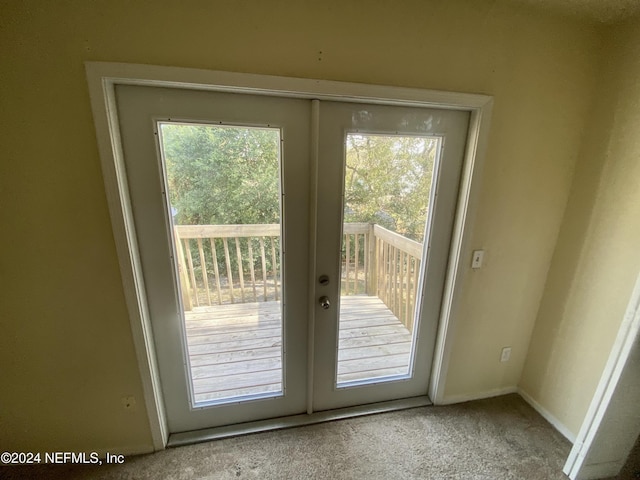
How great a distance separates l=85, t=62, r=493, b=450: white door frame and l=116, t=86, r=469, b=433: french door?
4 cm

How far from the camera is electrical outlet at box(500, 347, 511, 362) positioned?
1761 millimetres

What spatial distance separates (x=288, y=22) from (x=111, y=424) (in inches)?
83.1

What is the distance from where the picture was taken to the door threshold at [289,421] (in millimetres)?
1514

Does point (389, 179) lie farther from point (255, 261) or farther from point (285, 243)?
point (255, 261)

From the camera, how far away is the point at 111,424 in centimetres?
138

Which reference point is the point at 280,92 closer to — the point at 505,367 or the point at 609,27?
the point at 609,27

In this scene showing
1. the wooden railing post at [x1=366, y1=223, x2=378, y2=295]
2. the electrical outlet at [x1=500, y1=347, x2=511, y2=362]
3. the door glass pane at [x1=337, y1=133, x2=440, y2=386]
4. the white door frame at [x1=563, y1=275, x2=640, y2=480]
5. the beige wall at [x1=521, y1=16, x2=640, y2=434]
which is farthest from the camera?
the electrical outlet at [x1=500, y1=347, x2=511, y2=362]

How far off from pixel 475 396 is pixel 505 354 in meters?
0.36

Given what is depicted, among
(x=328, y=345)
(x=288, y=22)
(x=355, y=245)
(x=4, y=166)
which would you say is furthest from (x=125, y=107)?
(x=328, y=345)

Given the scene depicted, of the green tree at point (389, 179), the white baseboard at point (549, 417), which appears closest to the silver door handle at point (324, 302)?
the green tree at point (389, 179)

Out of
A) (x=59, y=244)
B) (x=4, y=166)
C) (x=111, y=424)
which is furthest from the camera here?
(x=111, y=424)

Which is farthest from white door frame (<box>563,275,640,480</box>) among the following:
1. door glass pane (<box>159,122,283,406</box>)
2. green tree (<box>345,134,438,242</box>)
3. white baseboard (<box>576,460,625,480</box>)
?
door glass pane (<box>159,122,283,406</box>)

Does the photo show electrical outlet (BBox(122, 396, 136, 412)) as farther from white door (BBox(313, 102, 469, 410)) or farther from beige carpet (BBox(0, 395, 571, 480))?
white door (BBox(313, 102, 469, 410))

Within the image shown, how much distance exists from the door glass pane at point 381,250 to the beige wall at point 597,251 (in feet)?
2.79
